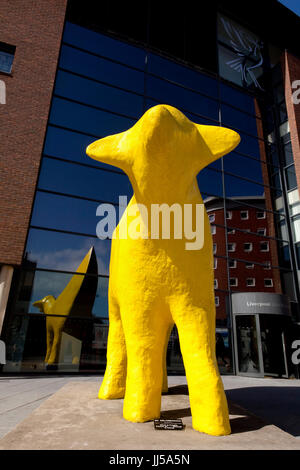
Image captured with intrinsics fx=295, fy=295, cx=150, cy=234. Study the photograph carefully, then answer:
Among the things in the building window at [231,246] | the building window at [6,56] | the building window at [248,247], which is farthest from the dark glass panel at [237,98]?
the building window at [6,56]

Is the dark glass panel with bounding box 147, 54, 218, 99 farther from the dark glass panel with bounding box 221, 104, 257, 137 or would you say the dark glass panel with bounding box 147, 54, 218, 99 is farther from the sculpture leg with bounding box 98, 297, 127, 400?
the sculpture leg with bounding box 98, 297, 127, 400

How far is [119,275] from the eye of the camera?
3543 millimetres

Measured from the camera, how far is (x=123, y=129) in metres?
10.8

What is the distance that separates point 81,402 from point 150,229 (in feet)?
8.16

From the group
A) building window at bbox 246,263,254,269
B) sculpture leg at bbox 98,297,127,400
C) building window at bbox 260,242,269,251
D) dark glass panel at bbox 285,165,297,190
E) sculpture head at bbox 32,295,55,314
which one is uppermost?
dark glass panel at bbox 285,165,297,190

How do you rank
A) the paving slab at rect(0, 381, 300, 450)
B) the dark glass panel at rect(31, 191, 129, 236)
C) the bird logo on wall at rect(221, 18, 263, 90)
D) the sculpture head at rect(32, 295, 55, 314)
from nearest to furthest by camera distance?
1. the paving slab at rect(0, 381, 300, 450)
2. the sculpture head at rect(32, 295, 55, 314)
3. the dark glass panel at rect(31, 191, 129, 236)
4. the bird logo on wall at rect(221, 18, 263, 90)

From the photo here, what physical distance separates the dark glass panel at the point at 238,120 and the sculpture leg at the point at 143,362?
1164cm

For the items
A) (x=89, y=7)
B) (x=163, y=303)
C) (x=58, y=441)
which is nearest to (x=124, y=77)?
(x=89, y=7)

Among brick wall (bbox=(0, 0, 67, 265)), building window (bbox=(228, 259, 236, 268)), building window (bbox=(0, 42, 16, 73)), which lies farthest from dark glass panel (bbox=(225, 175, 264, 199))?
building window (bbox=(0, 42, 16, 73))

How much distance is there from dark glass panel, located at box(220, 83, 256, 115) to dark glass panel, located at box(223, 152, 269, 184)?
2.55m

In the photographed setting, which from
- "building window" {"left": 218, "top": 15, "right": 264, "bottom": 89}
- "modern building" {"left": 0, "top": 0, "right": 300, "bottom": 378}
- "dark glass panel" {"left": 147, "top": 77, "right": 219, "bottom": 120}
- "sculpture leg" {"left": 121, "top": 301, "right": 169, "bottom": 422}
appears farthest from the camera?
"building window" {"left": 218, "top": 15, "right": 264, "bottom": 89}

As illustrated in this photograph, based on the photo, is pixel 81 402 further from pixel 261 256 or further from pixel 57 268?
pixel 261 256

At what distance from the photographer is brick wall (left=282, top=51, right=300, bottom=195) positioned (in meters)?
13.2

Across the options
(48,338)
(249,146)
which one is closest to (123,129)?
(249,146)
